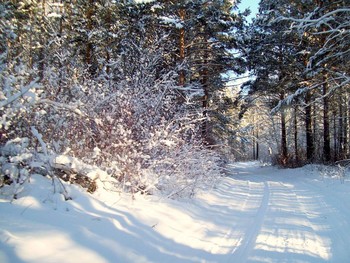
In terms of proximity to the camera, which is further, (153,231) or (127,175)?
(127,175)

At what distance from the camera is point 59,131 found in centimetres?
564

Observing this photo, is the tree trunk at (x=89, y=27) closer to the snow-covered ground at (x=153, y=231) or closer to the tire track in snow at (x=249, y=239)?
the snow-covered ground at (x=153, y=231)

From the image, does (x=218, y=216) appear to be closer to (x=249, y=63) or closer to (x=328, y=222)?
(x=328, y=222)

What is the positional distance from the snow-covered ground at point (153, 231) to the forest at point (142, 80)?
47 centimetres

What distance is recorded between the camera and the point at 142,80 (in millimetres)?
7895

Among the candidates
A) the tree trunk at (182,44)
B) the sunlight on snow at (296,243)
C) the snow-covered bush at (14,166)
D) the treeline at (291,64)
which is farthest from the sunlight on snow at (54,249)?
the treeline at (291,64)

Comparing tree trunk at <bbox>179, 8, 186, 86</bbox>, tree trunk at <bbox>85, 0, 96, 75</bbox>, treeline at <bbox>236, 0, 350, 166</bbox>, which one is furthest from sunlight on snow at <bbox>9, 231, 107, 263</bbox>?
tree trunk at <bbox>85, 0, 96, 75</bbox>

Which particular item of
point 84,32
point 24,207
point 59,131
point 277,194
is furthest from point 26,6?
point 277,194

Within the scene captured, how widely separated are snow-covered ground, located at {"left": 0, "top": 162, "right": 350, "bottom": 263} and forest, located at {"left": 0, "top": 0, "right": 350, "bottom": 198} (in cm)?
47

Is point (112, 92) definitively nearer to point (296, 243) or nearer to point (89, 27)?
point (296, 243)

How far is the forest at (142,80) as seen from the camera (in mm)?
4938

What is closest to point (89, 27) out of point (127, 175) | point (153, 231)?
point (127, 175)

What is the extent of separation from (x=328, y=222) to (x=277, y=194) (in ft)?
11.8

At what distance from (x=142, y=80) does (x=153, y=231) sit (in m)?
4.48
